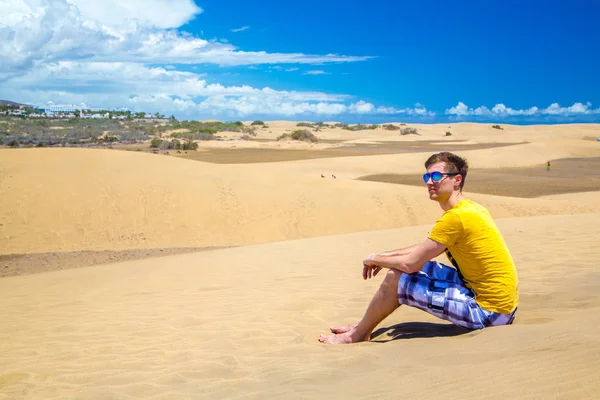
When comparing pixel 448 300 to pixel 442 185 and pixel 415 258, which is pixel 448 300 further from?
pixel 442 185

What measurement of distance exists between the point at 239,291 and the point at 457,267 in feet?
12.5

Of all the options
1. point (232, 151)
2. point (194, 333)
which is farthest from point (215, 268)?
point (232, 151)

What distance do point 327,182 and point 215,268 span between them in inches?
418

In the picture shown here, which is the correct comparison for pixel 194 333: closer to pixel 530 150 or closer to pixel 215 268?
pixel 215 268

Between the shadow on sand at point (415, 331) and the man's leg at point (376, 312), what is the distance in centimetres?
20

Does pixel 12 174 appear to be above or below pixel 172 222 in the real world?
above

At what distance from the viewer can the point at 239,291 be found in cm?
740

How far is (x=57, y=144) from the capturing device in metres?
43.3

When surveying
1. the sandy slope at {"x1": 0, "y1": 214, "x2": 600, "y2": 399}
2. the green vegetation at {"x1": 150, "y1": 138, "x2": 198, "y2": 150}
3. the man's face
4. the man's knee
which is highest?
the green vegetation at {"x1": 150, "y1": 138, "x2": 198, "y2": 150}

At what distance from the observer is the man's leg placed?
434 cm

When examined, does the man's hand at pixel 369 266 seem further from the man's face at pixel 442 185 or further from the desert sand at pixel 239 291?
the man's face at pixel 442 185

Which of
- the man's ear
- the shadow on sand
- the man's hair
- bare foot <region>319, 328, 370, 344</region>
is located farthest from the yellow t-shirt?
bare foot <region>319, 328, 370, 344</region>

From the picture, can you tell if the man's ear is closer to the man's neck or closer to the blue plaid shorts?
the man's neck

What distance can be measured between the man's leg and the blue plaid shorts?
72mm
